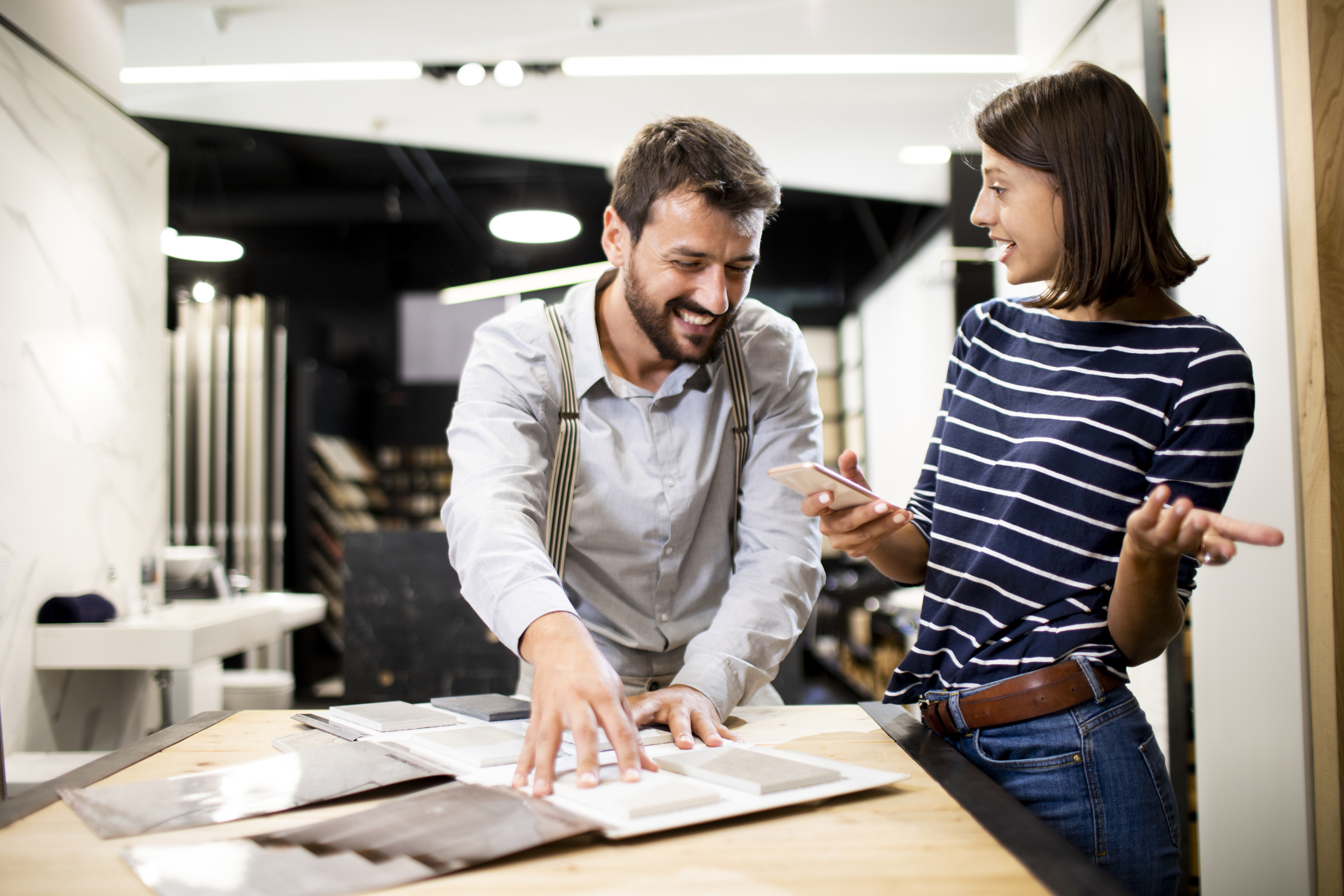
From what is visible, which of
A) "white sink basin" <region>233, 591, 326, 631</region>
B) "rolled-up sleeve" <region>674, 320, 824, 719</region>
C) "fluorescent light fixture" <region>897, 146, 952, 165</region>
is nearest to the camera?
"rolled-up sleeve" <region>674, 320, 824, 719</region>

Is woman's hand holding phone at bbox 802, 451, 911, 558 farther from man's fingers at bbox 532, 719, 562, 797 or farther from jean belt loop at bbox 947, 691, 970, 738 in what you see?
man's fingers at bbox 532, 719, 562, 797

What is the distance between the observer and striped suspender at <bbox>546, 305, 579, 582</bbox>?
1545 mm

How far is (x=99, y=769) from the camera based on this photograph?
1.09 meters

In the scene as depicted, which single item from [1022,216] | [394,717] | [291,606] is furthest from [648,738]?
[291,606]

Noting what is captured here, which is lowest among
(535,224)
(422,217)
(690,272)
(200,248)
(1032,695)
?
(1032,695)

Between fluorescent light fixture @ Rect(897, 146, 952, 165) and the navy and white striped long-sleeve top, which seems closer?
the navy and white striped long-sleeve top

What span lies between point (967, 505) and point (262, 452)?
6320 millimetres

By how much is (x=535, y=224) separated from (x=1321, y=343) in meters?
5.39

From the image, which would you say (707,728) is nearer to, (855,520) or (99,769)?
(855,520)

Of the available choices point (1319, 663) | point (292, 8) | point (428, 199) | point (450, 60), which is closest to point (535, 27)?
point (450, 60)

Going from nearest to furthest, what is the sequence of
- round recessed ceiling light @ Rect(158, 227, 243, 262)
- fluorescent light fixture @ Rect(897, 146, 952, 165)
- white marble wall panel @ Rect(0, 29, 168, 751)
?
white marble wall panel @ Rect(0, 29, 168, 751) → fluorescent light fixture @ Rect(897, 146, 952, 165) → round recessed ceiling light @ Rect(158, 227, 243, 262)

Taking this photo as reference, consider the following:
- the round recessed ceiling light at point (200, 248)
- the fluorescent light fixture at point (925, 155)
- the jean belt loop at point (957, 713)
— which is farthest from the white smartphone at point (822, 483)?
the round recessed ceiling light at point (200, 248)

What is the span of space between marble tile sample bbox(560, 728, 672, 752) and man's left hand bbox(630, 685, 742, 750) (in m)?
0.01

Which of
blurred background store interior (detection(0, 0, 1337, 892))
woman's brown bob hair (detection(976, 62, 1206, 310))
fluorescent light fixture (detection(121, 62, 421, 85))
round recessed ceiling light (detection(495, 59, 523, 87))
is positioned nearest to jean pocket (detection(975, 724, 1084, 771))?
woman's brown bob hair (detection(976, 62, 1206, 310))
